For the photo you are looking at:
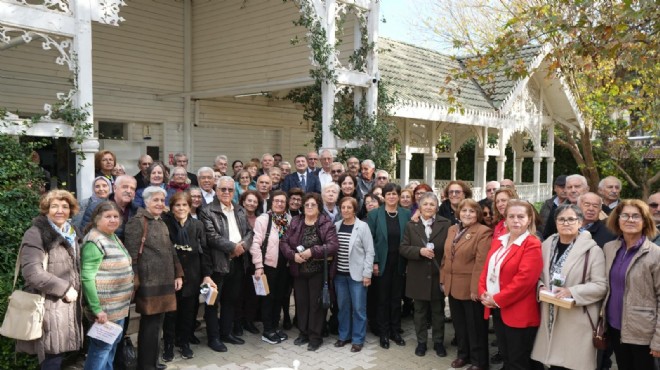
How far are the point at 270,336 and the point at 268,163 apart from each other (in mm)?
3066

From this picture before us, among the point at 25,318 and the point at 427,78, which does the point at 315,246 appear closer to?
the point at 25,318

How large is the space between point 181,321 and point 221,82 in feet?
25.3

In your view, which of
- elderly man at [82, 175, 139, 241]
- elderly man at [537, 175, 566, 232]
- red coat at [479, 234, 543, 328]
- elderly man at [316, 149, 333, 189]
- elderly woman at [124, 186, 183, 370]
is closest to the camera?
red coat at [479, 234, 543, 328]

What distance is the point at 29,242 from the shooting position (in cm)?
403

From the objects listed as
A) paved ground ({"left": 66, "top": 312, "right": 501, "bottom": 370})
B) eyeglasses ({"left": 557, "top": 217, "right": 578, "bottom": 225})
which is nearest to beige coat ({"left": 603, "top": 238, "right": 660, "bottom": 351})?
eyeglasses ({"left": 557, "top": 217, "right": 578, "bottom": 225})

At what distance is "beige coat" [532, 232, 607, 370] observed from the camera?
4105mm

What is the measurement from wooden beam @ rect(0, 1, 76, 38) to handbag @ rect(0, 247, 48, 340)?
3951 mm

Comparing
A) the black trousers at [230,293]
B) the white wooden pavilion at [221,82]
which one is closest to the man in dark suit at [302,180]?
the white wooden pavilion at [221,82]

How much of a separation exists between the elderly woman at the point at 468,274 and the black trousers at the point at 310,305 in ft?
4.66

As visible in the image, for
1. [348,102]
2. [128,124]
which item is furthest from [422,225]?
[128,124]

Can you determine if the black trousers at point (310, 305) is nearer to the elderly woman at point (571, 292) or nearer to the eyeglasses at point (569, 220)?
the elderly woman at point (571, 292)

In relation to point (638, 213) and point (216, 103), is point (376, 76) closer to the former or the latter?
point (216, 103)

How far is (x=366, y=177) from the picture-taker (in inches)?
314

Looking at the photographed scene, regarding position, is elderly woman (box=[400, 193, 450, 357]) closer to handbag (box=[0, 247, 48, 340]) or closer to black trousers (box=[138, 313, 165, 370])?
black trousers (box=[138, 313, 165, 370])
